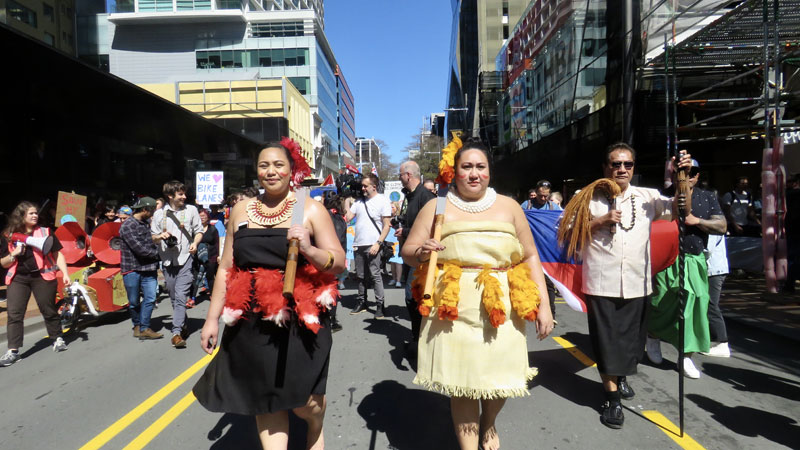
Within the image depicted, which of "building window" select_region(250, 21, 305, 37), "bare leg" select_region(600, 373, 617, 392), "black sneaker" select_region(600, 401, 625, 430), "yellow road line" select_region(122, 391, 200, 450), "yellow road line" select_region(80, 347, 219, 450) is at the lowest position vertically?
"yellow road line" select_region(80, 347, 219, 450)

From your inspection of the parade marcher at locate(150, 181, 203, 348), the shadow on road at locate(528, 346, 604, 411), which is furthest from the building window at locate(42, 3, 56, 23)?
the shadow on road at locate(528, 346, 604, 411)

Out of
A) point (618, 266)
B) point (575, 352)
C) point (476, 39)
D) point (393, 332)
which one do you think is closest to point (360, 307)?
point (393, 332)

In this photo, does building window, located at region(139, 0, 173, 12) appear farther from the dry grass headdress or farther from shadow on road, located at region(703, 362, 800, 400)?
shadow on road, located at region(703, 362, 800, 400)

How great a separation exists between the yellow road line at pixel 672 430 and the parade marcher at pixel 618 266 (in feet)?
1.00

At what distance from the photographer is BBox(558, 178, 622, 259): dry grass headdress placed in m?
3.78

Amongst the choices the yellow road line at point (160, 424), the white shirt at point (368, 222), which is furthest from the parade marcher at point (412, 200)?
the yellow road line at point (160, 424)

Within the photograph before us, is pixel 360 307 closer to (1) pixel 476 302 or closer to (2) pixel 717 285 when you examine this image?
(2) pixel 717 285

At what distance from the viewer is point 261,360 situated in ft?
8.72

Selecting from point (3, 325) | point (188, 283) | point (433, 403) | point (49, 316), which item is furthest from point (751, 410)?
point (3, 325)

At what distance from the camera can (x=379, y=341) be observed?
20.3 ft

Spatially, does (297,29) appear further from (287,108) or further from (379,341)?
(379,341)

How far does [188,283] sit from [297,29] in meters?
59.8

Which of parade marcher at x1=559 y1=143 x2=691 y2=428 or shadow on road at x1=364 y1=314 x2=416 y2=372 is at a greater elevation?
parade marcher at x1=559 y1=143 x2=691 y2=428

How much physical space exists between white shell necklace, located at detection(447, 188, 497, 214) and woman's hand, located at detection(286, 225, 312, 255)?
34.6 inches
